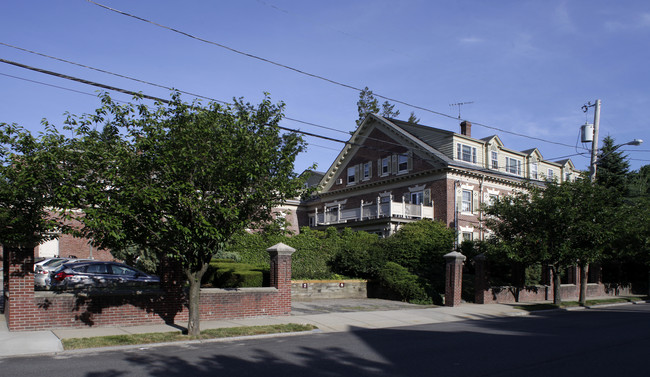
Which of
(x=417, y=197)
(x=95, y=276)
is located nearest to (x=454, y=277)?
(x=95, y=276)

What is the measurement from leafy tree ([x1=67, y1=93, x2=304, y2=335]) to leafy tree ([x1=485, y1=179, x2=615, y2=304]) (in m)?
14.1

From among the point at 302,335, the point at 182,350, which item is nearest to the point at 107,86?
the point at 182,350

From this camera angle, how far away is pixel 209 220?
39.2 feet

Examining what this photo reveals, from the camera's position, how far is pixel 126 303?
13.7m

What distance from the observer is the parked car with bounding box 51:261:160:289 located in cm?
1800

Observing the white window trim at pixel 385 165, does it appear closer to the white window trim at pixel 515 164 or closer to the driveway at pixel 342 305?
the white window trim at pixel 515 164

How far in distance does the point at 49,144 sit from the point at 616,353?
12740 mm

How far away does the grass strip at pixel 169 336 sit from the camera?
10930 mm

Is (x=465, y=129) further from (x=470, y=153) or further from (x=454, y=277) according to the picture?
(x=454, y=277)

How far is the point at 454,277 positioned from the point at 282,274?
27.0ft

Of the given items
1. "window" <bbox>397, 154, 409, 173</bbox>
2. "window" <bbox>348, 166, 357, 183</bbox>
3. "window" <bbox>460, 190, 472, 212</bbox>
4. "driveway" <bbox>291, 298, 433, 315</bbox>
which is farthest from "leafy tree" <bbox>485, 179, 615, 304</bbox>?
"window" <bbox>348, 166, 357, 183</bbox>

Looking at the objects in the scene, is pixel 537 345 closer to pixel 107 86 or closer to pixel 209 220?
pixel 209 220

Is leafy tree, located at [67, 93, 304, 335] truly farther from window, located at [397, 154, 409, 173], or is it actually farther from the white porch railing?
window, located at [397, 154, 409, 173]

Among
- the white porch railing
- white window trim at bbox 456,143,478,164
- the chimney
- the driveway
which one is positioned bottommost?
the driveway
